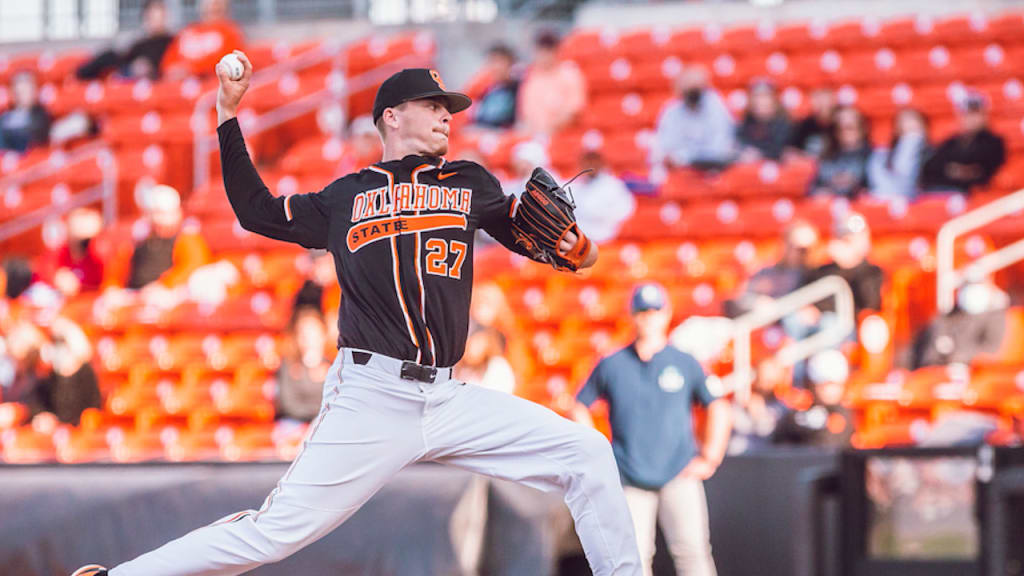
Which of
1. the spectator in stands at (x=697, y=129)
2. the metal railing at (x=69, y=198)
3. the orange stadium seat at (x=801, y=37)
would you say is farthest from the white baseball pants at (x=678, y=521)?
the metal railing at (x=69, y=198)

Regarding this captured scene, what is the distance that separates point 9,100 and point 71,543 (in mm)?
10866

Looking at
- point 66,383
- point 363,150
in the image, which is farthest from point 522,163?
point 66,383

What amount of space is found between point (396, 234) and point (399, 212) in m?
0.07

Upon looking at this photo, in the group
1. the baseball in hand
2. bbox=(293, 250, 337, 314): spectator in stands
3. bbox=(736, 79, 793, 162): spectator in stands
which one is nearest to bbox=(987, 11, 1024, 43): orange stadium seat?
bbox=(736, 79, 793, 162): spectator in stands

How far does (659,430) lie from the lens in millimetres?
6402

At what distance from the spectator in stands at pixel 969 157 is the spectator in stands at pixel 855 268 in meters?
1.53

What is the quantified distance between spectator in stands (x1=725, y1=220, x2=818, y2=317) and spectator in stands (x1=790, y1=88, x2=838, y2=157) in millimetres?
1906

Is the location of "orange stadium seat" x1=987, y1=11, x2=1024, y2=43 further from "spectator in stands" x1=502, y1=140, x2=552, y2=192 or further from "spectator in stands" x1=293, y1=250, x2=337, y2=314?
"spectator in stands" x1=293, y1=250, x2=337, y2=314

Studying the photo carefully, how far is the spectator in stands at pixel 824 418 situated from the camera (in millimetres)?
8273

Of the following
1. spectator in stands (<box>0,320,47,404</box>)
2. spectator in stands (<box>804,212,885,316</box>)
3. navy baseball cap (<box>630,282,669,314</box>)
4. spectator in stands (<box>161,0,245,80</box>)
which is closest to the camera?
navy baseball cap (<box>630,282,669,314</box>)

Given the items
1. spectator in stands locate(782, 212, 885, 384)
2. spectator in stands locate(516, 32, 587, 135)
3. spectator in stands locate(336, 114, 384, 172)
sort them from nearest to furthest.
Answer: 1. spectator in stands locate(782, 212, 885, 384)
2. spectator in stands locate(336, 114, 384, 172)
3. spectator in stands locate(516, 32, 587, 135)

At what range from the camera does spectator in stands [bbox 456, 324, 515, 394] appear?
27.7 feet

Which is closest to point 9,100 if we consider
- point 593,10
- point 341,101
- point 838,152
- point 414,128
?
point 341,101

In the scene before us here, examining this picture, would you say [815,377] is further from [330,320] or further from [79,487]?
[79,487]
